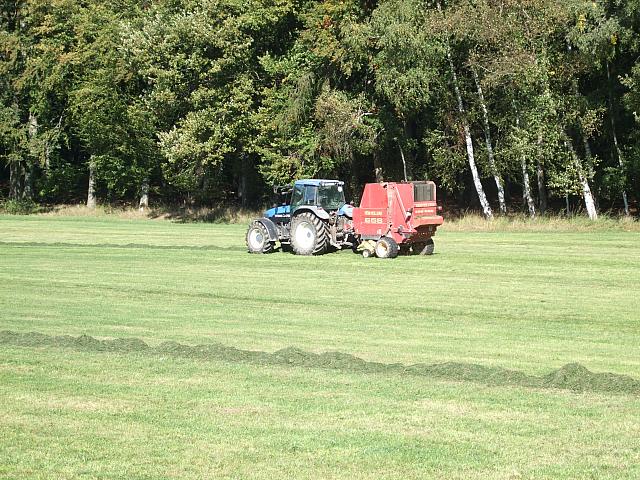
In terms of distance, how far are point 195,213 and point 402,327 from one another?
3687 centimetres

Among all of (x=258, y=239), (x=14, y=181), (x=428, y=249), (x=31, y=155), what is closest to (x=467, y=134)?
(x=428, y=249)

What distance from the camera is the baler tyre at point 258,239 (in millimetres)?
28562

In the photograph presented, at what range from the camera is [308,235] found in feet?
90.7

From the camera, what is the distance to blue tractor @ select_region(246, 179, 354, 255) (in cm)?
2751

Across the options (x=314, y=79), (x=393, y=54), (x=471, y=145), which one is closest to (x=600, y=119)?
(x=471, y=145)

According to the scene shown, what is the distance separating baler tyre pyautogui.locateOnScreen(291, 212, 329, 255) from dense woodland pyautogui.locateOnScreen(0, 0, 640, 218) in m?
14.0

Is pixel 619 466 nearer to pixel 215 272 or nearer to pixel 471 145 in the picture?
pixel 215 272

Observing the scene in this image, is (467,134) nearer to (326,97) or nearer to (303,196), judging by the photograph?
(326,97)

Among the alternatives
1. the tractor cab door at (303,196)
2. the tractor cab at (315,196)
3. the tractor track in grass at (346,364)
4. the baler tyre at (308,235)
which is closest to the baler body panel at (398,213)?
the baler tyre at (308,235)

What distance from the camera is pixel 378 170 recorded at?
150ft

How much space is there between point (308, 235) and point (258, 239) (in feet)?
6.19

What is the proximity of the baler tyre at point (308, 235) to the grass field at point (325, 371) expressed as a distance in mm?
2375

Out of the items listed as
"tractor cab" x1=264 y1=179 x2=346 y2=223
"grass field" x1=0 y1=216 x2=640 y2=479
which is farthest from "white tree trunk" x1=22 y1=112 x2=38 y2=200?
"grass field" x1=0 y1=216 x2=640 y2=479

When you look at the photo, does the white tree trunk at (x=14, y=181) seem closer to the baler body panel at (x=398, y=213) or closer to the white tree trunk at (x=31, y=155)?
the white tree trunk at (x=31, y=155)
